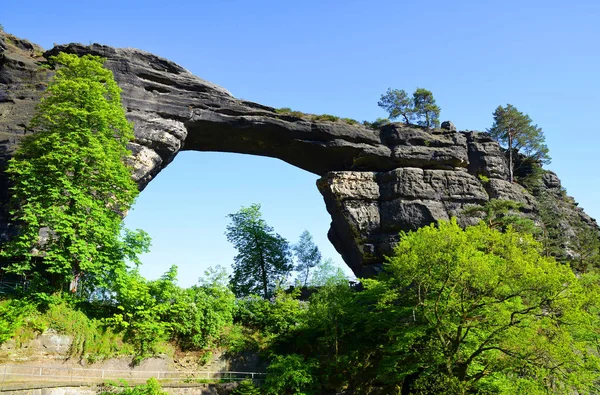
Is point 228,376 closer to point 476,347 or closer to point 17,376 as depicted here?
point 17,376

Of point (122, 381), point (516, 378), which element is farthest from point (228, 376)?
point (516, 378)

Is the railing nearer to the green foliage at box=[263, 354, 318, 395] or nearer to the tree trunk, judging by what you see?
the green foliage at box=[263, 354, 318, 395]

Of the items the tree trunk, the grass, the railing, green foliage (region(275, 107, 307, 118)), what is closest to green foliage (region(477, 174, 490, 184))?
the tree trunk

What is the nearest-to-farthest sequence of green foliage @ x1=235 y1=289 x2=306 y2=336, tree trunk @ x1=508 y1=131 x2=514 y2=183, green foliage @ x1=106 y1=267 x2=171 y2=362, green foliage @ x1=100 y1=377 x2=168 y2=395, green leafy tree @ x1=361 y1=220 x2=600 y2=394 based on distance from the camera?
green foliage @ x1=100 y1=377 x2=168 y2=395, green leafy tree @ x1=361 y1=220 x2=600 y2=394, green foliage @ x1=106 y1=267 x2=171 y2=362, green foliage @ x1=235 y1=289 x2=306 y2=336, tree trunk @ x1=508 y1=131 x2=514 y2=183

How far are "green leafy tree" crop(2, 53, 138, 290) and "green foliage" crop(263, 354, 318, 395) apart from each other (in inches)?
331

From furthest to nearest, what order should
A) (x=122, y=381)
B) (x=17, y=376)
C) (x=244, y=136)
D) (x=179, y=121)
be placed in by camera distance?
(x=244, y=136), (x=179, y=121), (x=122, y=381), (x=17, y=376)

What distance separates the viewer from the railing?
15.9m

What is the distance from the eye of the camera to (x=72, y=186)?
1984 cm

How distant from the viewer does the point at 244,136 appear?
34.3 meters

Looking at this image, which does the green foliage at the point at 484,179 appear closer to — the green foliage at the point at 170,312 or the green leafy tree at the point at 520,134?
the green leafy tree at the point at 520,134

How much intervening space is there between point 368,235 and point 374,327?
10.7 meters

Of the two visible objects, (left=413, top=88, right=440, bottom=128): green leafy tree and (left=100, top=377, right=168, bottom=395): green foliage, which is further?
(left=413, top=88, right=440, bottom=128): green leafy tree

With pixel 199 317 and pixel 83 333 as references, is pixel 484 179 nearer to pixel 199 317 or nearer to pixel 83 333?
pixel 199 317

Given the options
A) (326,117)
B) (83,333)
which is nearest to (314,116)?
(326,117)
